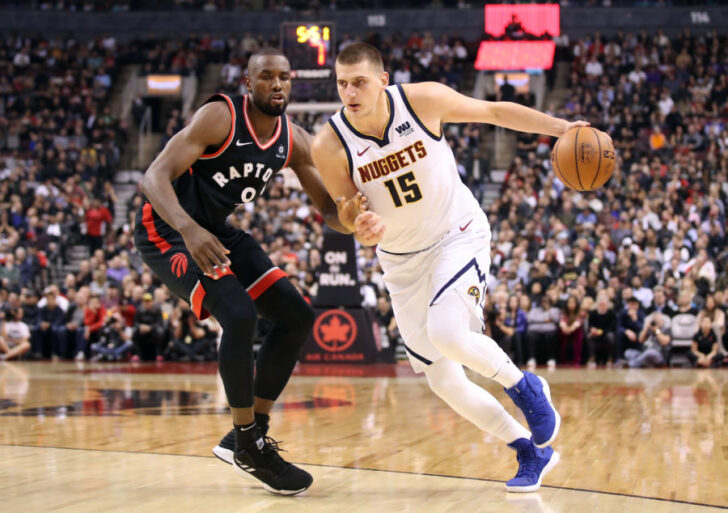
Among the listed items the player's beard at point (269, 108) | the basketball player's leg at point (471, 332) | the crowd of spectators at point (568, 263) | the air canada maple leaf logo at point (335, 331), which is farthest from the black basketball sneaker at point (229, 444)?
the crowd of spectators at point (568, 263)

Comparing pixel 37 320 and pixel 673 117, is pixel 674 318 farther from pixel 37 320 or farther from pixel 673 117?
pixel 37 320

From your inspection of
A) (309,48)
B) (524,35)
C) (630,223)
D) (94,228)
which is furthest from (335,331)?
(524,35)

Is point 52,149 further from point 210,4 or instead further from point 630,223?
point 630,223

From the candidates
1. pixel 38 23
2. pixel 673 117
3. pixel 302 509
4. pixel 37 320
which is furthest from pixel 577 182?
pixel 38 23

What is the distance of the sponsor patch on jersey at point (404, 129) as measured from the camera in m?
4.50

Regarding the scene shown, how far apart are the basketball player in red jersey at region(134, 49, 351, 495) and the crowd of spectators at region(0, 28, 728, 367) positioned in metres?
8.57

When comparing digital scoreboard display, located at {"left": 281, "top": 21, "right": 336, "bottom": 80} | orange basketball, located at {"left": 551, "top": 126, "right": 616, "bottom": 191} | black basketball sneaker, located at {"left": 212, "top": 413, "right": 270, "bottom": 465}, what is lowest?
black basketball sneaker, located at {"left": 212, "top": 413, "right": 270, "bottom": 465}

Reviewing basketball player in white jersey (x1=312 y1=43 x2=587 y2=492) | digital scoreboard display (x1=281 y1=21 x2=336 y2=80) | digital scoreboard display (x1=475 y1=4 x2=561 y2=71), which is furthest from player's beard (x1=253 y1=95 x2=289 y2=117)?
digital scoreboard display (x1=475 y1=4 x2=561 y2=71)

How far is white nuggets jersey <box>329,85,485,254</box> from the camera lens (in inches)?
176

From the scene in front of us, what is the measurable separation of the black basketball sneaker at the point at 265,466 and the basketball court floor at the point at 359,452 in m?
0.06

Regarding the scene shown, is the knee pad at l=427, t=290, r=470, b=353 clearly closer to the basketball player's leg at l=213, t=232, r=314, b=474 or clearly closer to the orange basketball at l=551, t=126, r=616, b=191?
the basketball player's leg at l=213, t=232, r=314, b=474

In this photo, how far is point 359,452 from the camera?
534cm

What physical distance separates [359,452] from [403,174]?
5.79 ft

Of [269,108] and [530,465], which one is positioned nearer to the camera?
[530,465]
